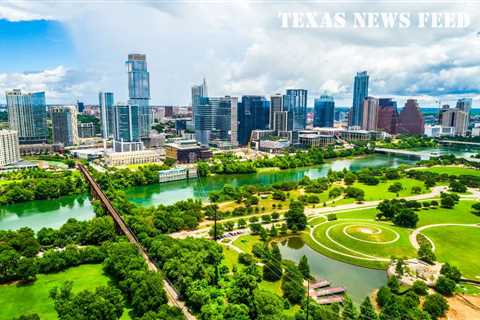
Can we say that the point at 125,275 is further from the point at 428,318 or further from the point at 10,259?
the point at 428,318

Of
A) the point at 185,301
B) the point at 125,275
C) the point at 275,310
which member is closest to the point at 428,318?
the point at 275,310

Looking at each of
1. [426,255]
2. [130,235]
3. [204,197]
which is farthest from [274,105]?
[426,255]

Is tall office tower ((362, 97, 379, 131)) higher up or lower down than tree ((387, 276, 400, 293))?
higher up

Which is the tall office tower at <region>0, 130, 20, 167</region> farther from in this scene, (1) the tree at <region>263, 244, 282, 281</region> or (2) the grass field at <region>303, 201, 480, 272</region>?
(1) the tree at <region>263, 244, 282, 281</region>

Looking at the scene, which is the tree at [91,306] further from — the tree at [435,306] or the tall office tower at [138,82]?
the tall office tower at [138,82]

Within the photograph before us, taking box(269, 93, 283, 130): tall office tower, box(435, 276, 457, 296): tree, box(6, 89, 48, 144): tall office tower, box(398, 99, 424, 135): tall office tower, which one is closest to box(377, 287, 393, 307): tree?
box(435, 276, 457, 296): tree

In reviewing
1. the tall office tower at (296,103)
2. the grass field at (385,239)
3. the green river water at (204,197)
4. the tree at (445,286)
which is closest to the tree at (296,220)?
the grass field at (385,239)
